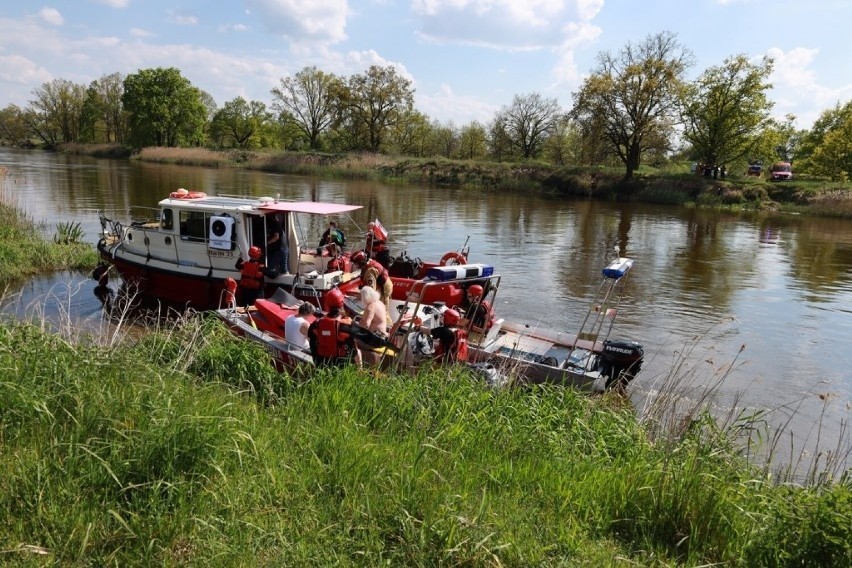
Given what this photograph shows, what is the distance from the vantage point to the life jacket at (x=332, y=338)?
665 cm

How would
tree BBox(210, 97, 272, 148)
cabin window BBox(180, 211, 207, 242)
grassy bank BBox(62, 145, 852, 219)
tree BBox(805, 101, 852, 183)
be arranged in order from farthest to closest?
tree BBox(210, 97, 272, 148)
tree BBox(805, 101, 852, 183)
grassy bank BBox(62, 145, 852, 219)
cabin window BBox(180, 211, 207, 242)

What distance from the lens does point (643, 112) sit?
142ft

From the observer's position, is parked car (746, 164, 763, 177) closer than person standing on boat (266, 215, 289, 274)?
No

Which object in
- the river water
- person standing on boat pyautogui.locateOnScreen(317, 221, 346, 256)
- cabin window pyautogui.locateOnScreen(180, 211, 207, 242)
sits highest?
cabin window pyautogui.locateOnScreen(180, 211, 207, 242)

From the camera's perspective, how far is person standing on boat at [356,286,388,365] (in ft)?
23.7

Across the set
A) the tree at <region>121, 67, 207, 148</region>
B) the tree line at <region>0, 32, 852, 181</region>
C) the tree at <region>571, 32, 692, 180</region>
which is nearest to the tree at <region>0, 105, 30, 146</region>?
the tree line at <region>0, 32, 852, 181</region>

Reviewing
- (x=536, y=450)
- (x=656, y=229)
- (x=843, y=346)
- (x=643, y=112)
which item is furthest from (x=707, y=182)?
(x=536, y=450)

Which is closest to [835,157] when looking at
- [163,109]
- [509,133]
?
[509,133]

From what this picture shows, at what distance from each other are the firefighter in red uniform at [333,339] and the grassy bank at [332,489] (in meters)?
1.31

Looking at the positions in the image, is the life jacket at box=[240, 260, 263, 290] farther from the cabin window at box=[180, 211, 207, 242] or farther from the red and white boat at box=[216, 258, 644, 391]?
the cabin window at box=[180, 211, 207, 242]

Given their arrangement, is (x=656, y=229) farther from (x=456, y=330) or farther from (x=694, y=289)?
(x=456, y=330)

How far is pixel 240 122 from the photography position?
257 feet

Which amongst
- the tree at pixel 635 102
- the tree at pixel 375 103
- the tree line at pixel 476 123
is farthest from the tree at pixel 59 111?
the tree at pixel 635 102

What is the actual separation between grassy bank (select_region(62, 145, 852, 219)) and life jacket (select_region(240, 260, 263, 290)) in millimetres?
34651
